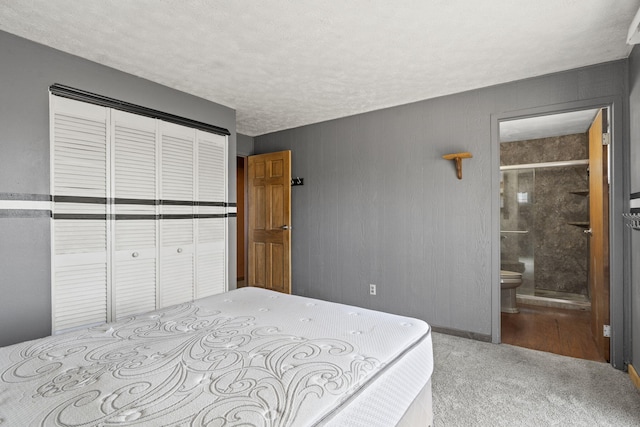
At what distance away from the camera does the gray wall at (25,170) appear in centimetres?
224

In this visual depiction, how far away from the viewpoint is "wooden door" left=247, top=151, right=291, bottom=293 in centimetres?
446

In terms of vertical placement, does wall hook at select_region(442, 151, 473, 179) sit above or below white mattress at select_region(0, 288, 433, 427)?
above

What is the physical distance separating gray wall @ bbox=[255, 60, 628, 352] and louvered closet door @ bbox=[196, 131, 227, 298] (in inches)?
45.5

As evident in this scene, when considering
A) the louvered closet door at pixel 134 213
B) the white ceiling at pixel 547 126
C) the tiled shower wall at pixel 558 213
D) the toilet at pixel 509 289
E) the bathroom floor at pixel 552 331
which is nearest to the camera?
the louvered closet door at pixel 134 213

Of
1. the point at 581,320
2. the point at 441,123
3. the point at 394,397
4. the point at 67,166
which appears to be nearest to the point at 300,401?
the point at 394,397

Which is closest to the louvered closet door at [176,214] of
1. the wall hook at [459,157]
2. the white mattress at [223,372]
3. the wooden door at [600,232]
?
the white mattress at [223,372]

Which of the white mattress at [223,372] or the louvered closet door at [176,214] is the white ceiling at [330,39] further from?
the white mattress at [223,372]

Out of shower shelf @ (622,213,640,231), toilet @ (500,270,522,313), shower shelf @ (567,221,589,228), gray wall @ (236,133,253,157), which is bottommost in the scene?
toilet @ (500,270,522,313)

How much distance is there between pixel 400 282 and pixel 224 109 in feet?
9.15

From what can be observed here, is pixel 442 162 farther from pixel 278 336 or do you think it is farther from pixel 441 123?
pixel 278 336

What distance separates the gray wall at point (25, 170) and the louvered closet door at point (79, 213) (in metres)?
0.06

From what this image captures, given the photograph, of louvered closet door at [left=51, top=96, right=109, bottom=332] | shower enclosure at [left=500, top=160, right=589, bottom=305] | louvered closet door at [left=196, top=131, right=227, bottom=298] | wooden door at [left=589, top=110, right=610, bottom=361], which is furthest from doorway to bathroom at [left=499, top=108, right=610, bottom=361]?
louvered closet door at [left=51, top=96, right=109, bottom=332]

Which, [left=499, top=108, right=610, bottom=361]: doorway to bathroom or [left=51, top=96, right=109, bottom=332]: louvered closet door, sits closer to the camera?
[left=51, top=96, right=109, bottom=332]: louvered closet door

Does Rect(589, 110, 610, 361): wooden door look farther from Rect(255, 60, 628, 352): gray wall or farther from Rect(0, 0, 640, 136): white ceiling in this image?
Rect(0, 0, 640, 136): white ceiling
